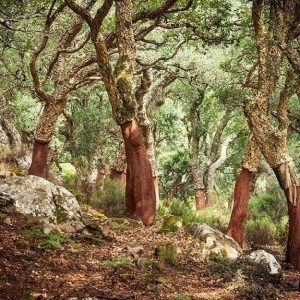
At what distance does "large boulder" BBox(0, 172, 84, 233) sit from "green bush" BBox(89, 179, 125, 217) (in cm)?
388

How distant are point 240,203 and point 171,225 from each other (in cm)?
194

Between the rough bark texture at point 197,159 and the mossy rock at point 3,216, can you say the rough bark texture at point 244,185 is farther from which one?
the rough bark texture at point 197,159

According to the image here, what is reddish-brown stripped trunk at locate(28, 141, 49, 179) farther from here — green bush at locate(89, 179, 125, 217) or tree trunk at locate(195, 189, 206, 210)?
tree trunk at locate(195, 189, 206, 210)

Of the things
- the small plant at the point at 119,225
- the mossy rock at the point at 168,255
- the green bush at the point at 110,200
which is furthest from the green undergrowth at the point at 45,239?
the green bush at the point at 110,200

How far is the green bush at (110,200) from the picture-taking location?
1217 cm

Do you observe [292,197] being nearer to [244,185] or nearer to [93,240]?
[244,185]

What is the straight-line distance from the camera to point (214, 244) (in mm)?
8359

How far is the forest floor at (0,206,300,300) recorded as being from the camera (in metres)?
4.62

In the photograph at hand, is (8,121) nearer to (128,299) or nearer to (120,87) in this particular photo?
(120,87)

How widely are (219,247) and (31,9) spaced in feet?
25.3

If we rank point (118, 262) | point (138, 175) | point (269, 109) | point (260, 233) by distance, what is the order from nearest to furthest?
point (118, 262), point (269, 109), point (138, 175), point (260, 233)

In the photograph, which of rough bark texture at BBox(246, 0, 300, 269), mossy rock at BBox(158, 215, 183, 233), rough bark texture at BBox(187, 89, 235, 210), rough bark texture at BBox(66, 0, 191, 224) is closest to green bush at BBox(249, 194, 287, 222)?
rough bark texture at BBox(187, 89, 235, 210)

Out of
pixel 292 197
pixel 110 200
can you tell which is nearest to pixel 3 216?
pixel 292 197

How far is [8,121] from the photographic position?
16.0m
